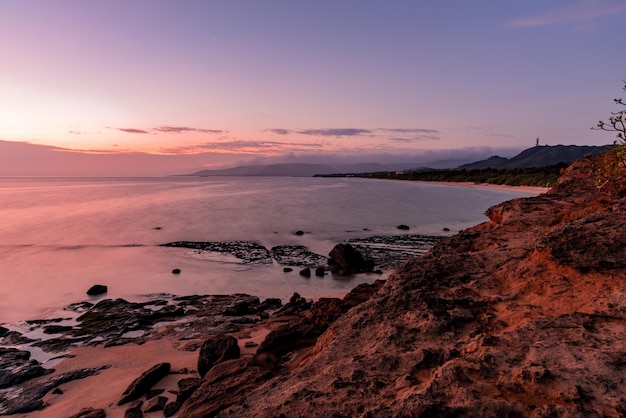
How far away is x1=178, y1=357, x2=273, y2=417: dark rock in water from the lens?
545 cm

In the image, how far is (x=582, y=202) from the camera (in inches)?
337

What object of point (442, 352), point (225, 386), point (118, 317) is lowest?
point (118, 317)

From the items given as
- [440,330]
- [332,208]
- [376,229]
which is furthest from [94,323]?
[332,208]

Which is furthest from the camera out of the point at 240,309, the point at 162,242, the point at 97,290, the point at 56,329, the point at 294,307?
the point at 162,242

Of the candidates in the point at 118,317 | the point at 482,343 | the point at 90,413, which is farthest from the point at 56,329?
the point at 482,343

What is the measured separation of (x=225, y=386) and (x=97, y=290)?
37.7 ft

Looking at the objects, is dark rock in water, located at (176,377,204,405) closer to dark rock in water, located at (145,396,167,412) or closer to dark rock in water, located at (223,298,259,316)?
dark rock in water, located at (145,396,167,412)

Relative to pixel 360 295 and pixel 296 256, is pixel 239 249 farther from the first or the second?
pixel 360 295

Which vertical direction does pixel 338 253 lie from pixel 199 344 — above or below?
above

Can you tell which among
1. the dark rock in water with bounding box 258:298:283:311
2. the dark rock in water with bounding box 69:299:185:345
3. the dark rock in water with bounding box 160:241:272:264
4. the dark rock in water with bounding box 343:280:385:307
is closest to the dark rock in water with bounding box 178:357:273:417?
the dark rock in water with bounding box 343:280:385:307

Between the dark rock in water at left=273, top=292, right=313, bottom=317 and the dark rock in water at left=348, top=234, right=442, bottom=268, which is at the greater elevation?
the dark rock in water at left=348, top=234, right=442, bottom=268

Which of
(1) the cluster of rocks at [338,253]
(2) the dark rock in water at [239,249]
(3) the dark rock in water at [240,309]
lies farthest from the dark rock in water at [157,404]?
(2) the dark rock in water at [239,249]

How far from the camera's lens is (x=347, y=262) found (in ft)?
54.7

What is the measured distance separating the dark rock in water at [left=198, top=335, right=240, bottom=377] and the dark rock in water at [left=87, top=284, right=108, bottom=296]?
927 cm
